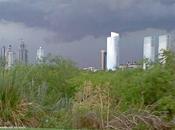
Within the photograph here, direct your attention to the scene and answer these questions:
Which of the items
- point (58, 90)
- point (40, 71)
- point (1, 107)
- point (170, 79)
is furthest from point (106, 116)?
point (40, 71)

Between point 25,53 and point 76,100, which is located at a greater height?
point 25,53

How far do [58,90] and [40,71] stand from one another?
1.92 metres

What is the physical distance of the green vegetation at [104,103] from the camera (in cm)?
1316

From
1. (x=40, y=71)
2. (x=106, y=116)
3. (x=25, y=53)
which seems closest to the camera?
(x=106, y=116)

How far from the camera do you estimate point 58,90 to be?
20.8 metres

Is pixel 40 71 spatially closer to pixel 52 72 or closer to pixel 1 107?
pixel 52 72

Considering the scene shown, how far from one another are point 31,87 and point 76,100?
2.06 meters

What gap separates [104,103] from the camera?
14250mm

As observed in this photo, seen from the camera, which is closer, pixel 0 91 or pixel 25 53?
pixel 0 91

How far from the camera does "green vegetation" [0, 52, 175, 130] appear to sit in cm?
1316

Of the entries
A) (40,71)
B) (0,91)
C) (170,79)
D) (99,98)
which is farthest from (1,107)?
(40,71)

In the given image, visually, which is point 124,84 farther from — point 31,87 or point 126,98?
point 31,87

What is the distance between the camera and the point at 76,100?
15.0 meters

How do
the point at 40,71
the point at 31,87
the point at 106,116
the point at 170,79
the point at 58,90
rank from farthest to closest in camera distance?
the point at 40,71 < the point at 58,90 < the point at 31,87 < the point at 170,79 < the point at 106,116
